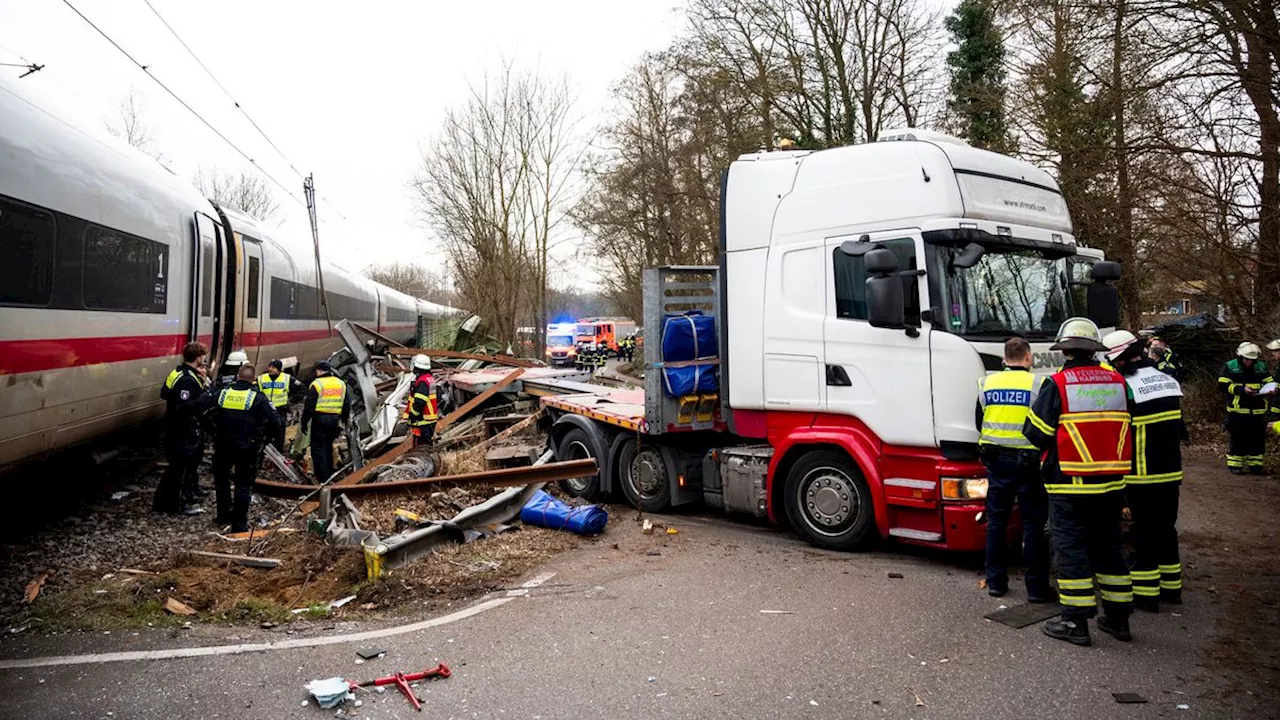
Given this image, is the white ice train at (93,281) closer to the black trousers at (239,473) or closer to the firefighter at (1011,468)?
the black trousers at (239,473)

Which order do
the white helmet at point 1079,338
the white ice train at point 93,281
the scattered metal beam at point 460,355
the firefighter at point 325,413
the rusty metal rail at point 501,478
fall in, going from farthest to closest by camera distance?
the scattered metal beam at point 460,355, the firefighter at point 325,413, the rusty metal rail at point 501,478, the white ice train at point 93,281, the white helmet at point 1079,338

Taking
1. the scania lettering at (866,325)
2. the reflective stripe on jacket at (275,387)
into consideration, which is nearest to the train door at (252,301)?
the reflective stripe on jacket at (275,387)

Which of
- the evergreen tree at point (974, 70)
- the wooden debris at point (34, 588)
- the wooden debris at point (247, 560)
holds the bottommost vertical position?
the wooden debris at point (34, 588)

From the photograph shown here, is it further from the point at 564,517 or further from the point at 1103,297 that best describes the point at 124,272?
the point at 1103,297

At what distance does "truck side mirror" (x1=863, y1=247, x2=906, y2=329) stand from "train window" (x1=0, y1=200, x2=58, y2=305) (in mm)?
5764

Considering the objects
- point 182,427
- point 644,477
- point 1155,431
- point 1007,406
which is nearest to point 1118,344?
point 1155,431

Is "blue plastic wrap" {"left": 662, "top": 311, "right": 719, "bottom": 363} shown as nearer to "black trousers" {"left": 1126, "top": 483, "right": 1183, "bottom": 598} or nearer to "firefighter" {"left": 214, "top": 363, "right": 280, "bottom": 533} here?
"black trousers" {"left": 1126, "top": 483, "right": 1183, "bottom": 598}

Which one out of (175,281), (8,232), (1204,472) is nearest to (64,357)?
(8,232)

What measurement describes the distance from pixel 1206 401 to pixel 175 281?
15684 mm

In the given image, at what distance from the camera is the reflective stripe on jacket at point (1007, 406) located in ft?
15.5

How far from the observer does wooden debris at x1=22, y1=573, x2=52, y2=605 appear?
5055 mm

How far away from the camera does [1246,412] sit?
9.39 metres

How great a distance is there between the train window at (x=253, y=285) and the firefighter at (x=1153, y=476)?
1056 cm

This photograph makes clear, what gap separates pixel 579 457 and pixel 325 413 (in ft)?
10.5
